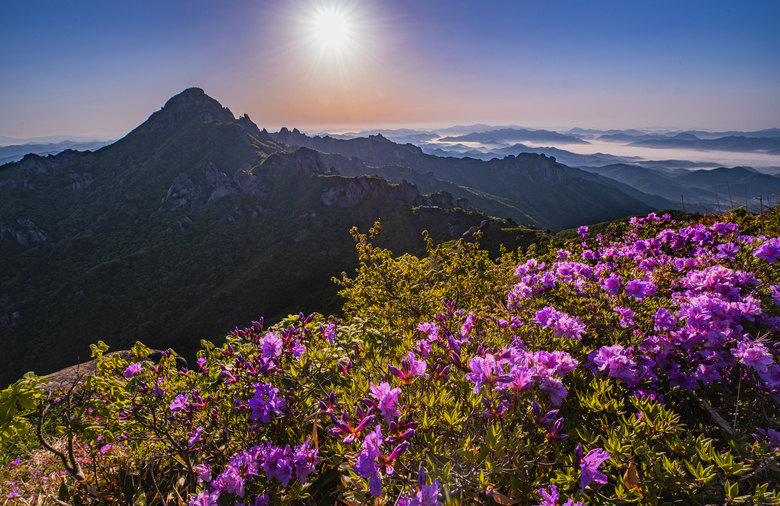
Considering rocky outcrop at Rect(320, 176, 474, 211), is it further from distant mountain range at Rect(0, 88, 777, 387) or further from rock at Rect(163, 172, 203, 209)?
rock at Rect(163, 172, 203, 209)

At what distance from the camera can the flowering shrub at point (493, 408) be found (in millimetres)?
2164

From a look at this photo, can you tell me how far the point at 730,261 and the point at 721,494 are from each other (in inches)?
150

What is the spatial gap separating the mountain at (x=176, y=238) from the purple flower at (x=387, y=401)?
56.4 m

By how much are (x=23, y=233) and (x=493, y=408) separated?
188 metres

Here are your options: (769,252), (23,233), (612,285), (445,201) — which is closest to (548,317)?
(612,285)

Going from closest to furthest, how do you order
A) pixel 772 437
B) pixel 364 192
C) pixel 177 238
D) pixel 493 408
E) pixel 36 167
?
pixel 772 437 → pixel 493 408 → pixel 177 238 → pixel 364 192 → pixel 36 167

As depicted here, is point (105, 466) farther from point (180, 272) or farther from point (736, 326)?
point (180, 272)

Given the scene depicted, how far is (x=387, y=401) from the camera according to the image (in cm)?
227

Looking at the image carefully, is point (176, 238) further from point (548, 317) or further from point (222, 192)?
point (548, 317)

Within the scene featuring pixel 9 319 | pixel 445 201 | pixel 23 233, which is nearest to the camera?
pixel 9 319

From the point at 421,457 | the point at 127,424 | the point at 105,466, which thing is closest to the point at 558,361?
the point at 421,457

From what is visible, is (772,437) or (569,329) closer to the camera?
(772,437)

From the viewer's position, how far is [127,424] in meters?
3.51

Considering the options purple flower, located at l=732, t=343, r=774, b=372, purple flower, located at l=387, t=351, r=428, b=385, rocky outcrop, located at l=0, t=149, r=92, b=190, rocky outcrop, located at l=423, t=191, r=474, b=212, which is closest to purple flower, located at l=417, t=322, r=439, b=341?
purple flower, located at l=387, t=351, r=428, b=385
